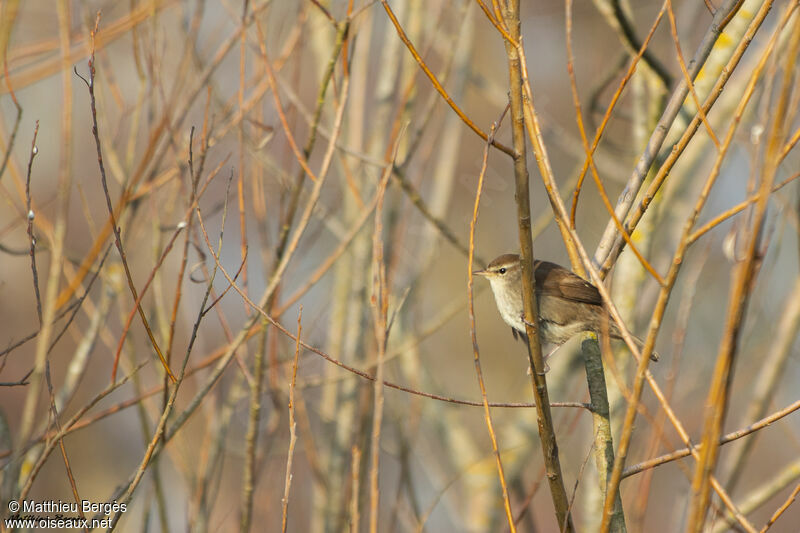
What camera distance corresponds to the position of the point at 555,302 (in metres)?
3.91

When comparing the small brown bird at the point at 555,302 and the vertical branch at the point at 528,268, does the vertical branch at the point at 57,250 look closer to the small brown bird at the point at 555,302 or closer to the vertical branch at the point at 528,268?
the vertical branch at the point at 528,268

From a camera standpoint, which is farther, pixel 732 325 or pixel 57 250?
pixel 57 250

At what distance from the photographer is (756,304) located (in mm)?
4496

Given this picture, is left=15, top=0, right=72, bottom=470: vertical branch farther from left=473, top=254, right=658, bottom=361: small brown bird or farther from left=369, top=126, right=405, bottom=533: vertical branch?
left=473, top=254, right=658, bottom=361: small brown bird

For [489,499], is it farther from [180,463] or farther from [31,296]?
[31,296]

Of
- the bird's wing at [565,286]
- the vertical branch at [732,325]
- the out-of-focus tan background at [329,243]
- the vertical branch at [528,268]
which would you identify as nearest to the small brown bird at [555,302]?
the bird's wing at [565,286]

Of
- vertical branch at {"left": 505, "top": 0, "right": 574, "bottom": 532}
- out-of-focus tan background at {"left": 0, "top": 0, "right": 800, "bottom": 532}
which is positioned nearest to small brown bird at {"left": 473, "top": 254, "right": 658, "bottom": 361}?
out-of-focus tan background at {"left": 0, "top": 0, "right": 800, "bottom": 532}

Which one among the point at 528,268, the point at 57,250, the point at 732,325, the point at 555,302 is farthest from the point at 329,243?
the point at 732,325

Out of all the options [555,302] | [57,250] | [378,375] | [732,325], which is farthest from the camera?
[555,302]

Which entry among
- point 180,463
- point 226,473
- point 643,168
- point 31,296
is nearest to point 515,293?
point 643,168

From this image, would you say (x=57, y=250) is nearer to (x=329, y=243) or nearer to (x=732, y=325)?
(x=732, y=325)

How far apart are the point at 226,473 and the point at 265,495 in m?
7.42

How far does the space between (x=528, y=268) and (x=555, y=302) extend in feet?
6.05

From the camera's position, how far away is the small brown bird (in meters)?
3.76
